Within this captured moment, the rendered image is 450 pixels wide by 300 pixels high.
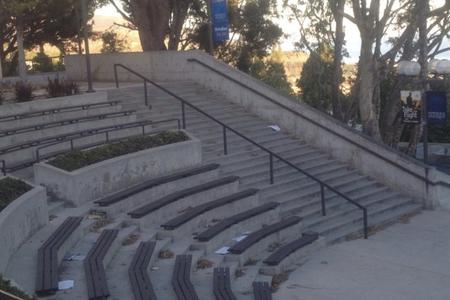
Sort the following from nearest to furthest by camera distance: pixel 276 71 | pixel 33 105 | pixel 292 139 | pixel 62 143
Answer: pixel 62 143, pixel 33 105, pixel 292 139, pixel 276 71

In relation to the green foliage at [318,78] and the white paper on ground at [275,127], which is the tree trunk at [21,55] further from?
the green foliage at [318,78]

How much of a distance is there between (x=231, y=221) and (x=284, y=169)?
13.9 ft

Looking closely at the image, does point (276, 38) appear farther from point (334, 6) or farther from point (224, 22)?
point (334, 6)

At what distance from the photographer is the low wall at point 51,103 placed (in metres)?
14.8

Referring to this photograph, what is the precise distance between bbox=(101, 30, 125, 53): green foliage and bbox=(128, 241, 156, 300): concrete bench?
28667 millimetres

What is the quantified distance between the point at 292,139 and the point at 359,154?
1919 millimetres

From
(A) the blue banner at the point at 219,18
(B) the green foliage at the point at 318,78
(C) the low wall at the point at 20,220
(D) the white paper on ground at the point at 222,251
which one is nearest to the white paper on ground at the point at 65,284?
(C) the low wall at the point at 20,220

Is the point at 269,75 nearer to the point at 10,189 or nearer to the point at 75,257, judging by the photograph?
the point at 10,189

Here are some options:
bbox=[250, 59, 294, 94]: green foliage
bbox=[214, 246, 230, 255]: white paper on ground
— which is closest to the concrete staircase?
bbox=[214, 246, 230, 255]: white paper on ground

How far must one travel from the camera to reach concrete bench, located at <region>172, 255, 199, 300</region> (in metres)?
8.38

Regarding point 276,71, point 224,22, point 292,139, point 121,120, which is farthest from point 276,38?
point 121,120

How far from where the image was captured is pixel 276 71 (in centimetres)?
3503

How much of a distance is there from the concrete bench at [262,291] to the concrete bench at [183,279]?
0.99 metres

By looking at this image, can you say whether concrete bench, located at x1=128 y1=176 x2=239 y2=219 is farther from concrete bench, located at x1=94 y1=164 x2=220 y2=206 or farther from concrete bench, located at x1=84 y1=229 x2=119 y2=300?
concrete bench, located at x1=84 y1=229 x2=119 y2=300
